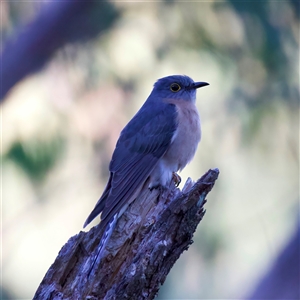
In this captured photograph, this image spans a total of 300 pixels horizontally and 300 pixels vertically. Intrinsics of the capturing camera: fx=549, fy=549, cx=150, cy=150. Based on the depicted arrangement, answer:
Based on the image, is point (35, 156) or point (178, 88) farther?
point (35, 156)

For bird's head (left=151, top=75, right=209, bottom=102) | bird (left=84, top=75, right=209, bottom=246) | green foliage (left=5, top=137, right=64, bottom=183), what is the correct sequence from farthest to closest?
green foliage (left=5, top=137, right=64, bottom=183) < bird's head (left=151, top=75, right=209, bottom=102) < bird (left=84, top=75, right=209, bottom=246)

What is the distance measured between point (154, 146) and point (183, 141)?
0.33 m

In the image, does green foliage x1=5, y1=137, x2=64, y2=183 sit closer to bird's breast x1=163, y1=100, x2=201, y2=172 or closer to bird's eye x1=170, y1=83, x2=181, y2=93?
bird's eye x1=170, y1=83, x2=181, y2=93

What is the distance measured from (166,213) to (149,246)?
272 mm

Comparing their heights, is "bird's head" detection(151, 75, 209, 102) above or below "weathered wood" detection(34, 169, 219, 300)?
above

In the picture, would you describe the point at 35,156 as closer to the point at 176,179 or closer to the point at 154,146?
the point at 154,146

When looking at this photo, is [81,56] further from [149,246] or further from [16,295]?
[149,246]

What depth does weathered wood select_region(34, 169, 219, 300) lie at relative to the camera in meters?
3.89

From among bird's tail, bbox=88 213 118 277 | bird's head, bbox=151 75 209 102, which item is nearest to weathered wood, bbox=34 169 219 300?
bird's tail, bbox=88 213 118 277

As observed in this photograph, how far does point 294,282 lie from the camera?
6367 mm

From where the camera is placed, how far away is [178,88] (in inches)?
266

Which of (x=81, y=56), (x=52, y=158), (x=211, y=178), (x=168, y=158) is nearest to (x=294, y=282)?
(x=168, y=158)

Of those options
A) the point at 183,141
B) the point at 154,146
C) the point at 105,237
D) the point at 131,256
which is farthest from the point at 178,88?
the point at 131,256

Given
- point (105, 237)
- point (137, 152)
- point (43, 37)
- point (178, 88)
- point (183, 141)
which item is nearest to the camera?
point (105, 237)
